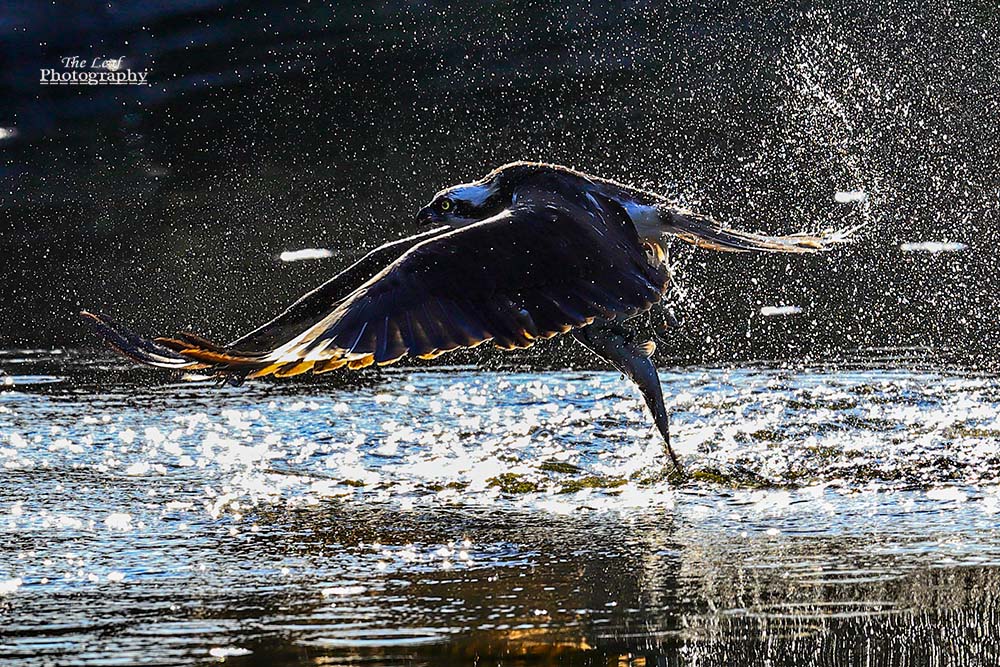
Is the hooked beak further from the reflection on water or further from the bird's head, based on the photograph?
the reflection on water

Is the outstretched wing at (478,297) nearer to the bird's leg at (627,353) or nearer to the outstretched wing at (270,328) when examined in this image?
the outstretched wing at (270,328)

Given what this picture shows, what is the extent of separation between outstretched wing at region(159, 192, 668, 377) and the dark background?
9.83 ft

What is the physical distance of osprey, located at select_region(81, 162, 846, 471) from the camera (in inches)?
161

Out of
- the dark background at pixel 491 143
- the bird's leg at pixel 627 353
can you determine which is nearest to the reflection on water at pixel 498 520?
the bird's leg at pixel 627 353

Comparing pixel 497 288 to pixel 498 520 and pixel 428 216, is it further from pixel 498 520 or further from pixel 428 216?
pixel 428 216

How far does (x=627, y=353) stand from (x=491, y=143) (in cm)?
639

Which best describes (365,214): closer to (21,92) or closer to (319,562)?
(21,92)

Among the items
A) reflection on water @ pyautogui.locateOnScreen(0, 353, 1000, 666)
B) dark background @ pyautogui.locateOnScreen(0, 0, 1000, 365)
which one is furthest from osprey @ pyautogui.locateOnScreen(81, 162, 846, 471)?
dark background @ pyautogui.locateOnScreen(0, 0, 1000, 365)

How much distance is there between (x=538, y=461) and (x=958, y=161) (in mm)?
6194

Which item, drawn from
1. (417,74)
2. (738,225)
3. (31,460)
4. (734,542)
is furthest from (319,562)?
(417,74)

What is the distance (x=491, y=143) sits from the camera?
11.7 meters

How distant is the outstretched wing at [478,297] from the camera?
405 centimetres

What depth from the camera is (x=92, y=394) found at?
721cm

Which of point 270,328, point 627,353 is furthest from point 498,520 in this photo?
point 270,328
